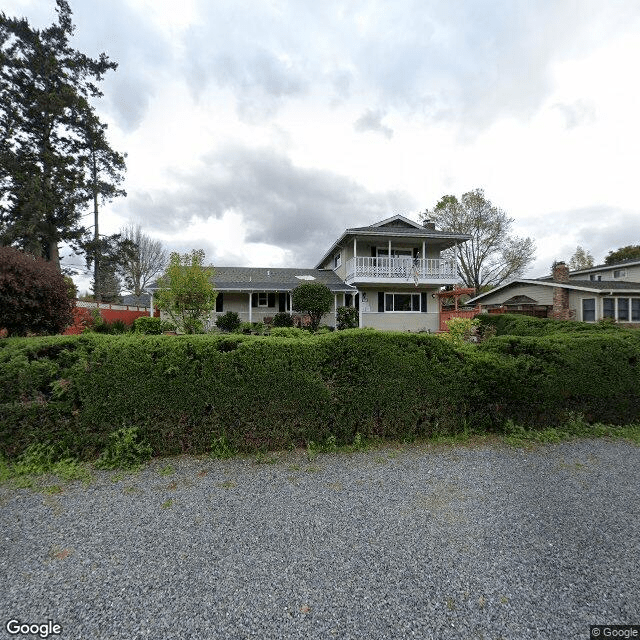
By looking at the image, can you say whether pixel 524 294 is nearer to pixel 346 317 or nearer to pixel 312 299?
pixel 346 317

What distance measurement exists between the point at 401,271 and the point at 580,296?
1162 cm

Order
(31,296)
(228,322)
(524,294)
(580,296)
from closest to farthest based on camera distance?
(31,296) → (228,322) → (580,296) → (524,294)

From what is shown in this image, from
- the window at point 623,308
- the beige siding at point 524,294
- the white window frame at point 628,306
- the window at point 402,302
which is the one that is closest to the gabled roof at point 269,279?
the window at point 402,302

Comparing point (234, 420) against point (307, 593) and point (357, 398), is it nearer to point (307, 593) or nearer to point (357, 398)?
point (357, 398)

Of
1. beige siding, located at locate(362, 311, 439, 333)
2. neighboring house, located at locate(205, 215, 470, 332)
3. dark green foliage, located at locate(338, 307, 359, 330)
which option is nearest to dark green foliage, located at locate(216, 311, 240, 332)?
neighboring house, located at locate(205, 215, 470, 332)

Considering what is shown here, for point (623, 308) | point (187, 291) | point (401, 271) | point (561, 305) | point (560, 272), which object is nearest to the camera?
point (187, 291)

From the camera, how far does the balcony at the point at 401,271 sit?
17750mm

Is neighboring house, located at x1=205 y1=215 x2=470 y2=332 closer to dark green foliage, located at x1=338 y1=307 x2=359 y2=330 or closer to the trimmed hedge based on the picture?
dark green foliage, located at x1=338 y1=307 x2=359 y2=330

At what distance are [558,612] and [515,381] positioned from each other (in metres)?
3.00

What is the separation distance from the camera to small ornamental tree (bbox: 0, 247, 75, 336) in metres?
5.06

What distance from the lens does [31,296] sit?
5.28 m

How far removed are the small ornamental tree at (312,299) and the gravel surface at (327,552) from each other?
12.2 metres

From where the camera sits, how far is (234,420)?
3799 millimetres

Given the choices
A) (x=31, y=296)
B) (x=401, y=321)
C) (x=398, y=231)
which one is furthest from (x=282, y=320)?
(x=31, y=296)
